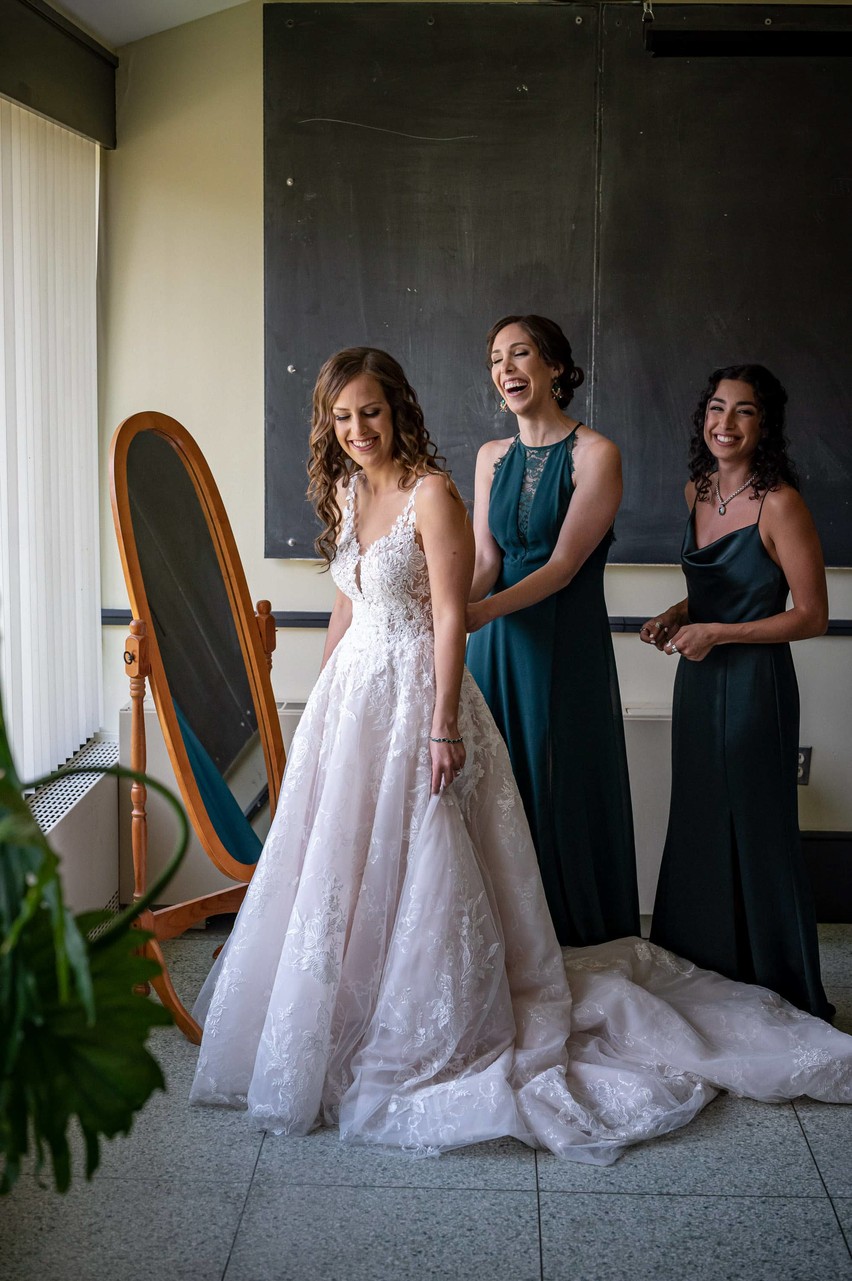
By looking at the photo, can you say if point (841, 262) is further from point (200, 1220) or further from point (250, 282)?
point (200, 1220)

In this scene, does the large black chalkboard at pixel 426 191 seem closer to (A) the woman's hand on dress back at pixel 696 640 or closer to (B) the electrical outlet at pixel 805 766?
(A) the woman's hand on dress back at pixel 696 640

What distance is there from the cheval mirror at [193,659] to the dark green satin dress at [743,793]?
1.03m

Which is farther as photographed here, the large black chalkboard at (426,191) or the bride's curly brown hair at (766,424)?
the large black chalkboard at (426,191)

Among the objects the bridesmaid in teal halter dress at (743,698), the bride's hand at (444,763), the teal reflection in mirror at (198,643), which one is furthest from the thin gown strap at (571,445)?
the teal reflection in mirror at (198,643)

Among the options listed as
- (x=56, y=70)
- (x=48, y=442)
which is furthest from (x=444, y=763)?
(x=56, y=70)

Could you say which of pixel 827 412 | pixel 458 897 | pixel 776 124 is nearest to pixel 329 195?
pixel 776 124

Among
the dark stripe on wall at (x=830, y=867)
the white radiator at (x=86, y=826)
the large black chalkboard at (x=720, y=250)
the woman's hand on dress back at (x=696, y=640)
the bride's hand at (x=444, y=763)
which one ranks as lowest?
the dark stripe on wall at (x=830, y=867)

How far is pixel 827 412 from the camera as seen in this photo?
3.34 metres

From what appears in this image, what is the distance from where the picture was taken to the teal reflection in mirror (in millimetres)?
2676

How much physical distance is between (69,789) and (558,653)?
4.60 feet

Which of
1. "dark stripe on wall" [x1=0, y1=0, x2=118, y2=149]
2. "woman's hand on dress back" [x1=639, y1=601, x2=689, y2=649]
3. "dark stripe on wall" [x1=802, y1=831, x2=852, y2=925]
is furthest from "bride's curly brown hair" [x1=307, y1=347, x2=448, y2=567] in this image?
"dark stripe on wall" [x1=802, y1=831, x2=852, y2=925]

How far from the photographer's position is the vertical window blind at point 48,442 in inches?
113

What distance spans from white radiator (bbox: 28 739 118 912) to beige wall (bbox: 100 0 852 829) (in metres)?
0.23

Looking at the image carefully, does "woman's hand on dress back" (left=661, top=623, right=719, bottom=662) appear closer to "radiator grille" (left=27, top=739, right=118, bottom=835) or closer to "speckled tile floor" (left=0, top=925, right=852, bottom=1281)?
"speckled tile floor" (left=0, top=925, right=852, bottom=1281)
